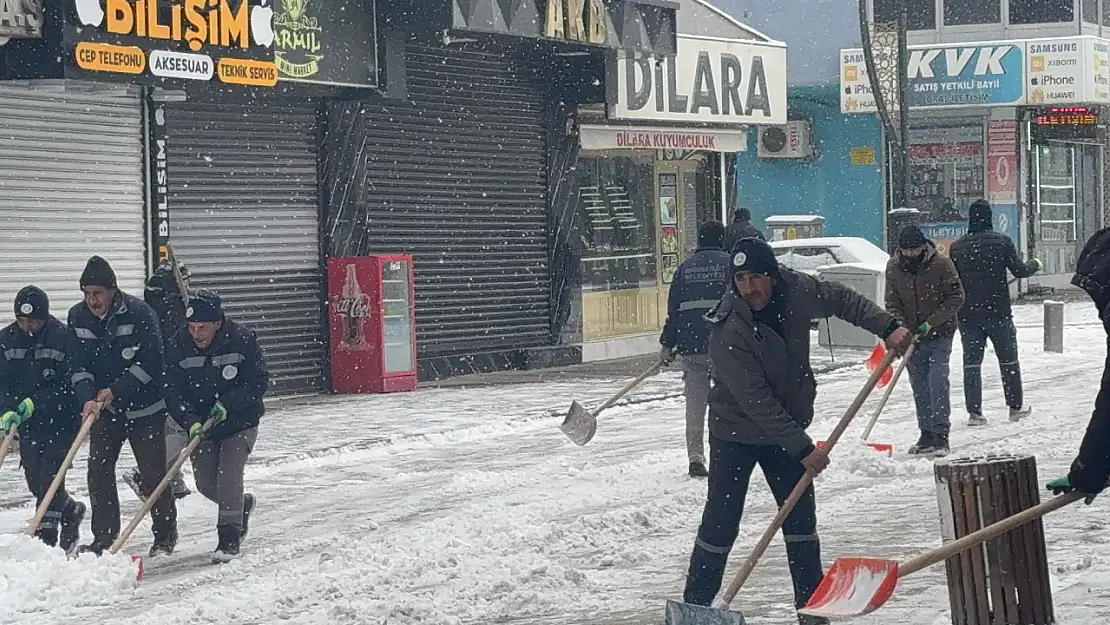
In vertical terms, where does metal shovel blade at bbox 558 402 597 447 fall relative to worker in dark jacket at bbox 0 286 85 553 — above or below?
below

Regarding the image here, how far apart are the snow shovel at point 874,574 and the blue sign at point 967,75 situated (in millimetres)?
28306

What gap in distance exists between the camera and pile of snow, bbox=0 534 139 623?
28.1ft

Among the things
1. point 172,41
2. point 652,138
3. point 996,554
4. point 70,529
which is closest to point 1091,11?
point 652,138

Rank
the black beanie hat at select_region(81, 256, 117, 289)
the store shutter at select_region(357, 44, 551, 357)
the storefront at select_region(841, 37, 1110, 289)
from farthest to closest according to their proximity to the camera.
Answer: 1. the storefront at select_region(841, 37, 1110, 289)
2. the store shutter at select_region(357, 44, 551, 357)
3. the black beanie hat at select_region(81, 256, 117, 289)

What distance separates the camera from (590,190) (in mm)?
23047

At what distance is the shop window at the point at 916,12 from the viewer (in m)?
37.4

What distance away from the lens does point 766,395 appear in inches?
278

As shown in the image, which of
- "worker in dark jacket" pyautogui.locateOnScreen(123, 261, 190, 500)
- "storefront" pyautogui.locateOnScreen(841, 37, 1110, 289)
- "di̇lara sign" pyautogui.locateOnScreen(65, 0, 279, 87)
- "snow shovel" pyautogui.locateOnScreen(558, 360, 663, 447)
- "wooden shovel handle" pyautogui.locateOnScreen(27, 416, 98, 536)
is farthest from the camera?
"storefront" pyautogui.locateOnScreen(841, 37, 1110, 289)

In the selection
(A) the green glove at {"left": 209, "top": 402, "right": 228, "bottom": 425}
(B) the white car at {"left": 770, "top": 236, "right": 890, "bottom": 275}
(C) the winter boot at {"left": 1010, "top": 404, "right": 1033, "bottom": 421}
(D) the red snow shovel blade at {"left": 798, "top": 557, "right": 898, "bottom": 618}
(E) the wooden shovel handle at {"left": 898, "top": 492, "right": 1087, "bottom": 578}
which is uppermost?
(B) the white car at {"left": 770, "top": 236, "right": 890, "bottom": 275}

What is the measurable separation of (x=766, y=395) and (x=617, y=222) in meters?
16.5

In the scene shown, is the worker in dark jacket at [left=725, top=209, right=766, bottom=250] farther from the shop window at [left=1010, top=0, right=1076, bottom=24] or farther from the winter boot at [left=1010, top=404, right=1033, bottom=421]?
the shop window at [left=1010, top=0, right=1076, bottom=24]

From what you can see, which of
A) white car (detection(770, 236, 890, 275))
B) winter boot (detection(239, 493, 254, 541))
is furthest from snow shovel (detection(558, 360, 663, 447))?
white car (detection(770, 236, 890, 275))

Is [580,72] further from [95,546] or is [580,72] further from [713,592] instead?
[713,592]

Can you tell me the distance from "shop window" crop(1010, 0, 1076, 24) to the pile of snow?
99.8 feet
